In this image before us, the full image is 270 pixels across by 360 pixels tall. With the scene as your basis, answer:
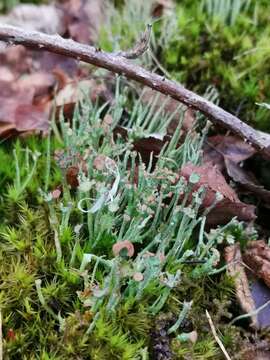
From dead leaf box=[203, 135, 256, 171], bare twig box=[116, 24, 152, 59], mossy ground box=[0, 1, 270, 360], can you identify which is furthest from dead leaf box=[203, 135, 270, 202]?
bare twig box=[116, 24, 152, 59]

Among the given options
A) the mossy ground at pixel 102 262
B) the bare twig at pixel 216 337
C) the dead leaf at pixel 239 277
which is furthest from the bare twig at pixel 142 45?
the bare twig at pixel 216 337

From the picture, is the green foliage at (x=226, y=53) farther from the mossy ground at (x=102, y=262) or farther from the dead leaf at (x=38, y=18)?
the dead leaf at (x=38, y=18)

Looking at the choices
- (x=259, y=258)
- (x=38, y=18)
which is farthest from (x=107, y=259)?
(x=38, y=18)

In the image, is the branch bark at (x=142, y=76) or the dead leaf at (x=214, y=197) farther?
the branch bark at (x=142, y=76)

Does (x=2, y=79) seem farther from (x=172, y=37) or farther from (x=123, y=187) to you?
(x=123, y=187)

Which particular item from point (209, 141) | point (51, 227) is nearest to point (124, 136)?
point (209, 141)

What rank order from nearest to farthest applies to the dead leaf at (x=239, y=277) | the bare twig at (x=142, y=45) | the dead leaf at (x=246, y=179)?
the dead leaf at (x=239, y=277)
the bare twig at (x=142, y=45)
the dead leaf at (x=246, y=179)
